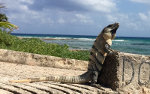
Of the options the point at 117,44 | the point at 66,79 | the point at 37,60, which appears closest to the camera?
the point at 66,79

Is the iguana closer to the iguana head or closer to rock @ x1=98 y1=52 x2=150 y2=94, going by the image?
the iguana head

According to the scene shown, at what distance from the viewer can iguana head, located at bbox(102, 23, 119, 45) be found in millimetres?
4969

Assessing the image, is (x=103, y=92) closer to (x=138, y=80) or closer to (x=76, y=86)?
(x=76, y=86)

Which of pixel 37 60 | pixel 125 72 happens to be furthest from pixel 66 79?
pixel 37 60

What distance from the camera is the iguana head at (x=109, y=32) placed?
4.97 m

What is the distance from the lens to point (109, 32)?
498cm

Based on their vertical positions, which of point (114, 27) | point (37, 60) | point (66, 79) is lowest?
point (37, 60)

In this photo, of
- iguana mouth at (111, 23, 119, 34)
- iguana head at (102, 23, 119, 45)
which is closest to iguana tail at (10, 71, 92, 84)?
iguana head at (102, 23, 119, 45)

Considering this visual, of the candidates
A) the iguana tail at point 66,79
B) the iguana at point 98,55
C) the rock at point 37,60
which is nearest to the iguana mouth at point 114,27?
the iguana at point 98,55

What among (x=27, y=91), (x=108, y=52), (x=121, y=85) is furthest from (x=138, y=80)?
(x=27, y=91)

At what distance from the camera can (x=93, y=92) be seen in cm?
451

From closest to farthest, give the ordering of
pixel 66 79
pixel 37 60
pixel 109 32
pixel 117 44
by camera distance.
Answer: pixel 66 79 < pixel 109 32 < pixel 37 60 < pixel 117 44

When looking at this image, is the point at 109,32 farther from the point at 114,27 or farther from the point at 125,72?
the point at 125,72

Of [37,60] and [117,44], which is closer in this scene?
[37,60]
